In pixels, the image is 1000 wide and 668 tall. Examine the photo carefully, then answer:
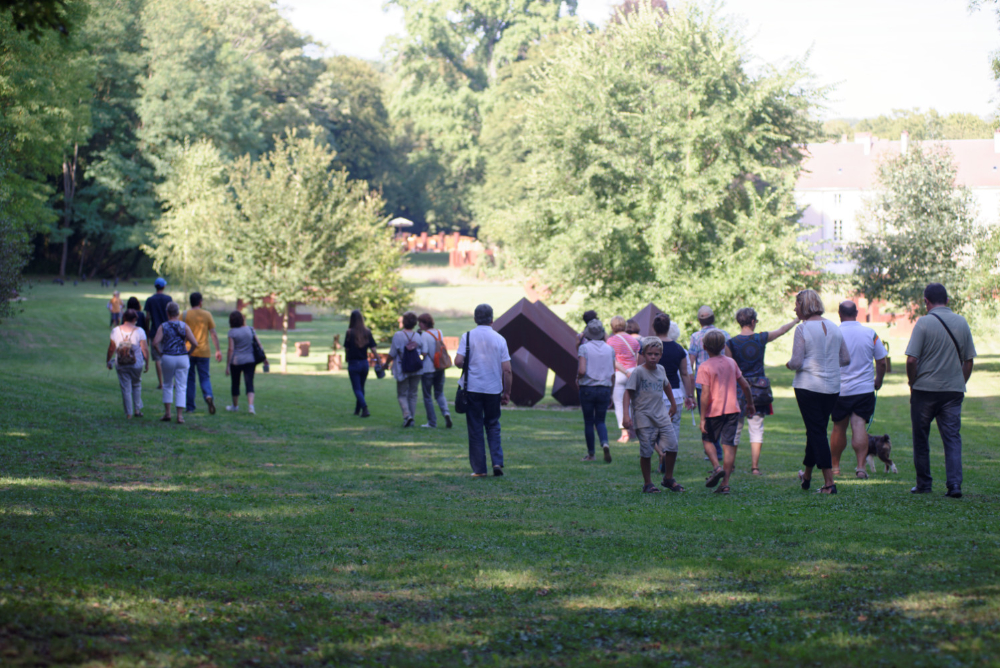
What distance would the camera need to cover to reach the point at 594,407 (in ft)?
37.3

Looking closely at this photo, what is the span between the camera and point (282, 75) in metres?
62.7

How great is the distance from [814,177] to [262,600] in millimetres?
71510

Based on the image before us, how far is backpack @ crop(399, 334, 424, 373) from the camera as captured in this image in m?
13.7

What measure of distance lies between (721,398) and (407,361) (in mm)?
6039

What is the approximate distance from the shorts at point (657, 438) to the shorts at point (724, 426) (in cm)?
36

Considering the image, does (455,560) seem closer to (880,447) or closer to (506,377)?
(506,377)

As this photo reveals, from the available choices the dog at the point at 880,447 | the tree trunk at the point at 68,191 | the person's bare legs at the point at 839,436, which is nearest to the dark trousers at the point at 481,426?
the person's bare legs at the point at 839,436

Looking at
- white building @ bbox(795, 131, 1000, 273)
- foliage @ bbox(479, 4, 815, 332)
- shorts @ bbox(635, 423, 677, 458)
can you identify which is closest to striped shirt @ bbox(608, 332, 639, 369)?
shorts @ bbox(635, 423, 677, 458)

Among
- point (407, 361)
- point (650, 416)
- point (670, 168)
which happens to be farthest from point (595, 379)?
point (670, 168)

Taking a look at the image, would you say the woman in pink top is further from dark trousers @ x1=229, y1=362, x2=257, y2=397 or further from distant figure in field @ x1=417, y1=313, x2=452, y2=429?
dark trousers @ x1=229, y1=362, x2=257, y2=397

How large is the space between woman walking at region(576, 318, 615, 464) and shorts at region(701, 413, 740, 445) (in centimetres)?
240

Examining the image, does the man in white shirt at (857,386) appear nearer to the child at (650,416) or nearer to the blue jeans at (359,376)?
the child at (650,416)

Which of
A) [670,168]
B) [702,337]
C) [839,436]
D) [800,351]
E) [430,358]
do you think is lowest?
[839,436]

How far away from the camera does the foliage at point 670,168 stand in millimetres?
24672
